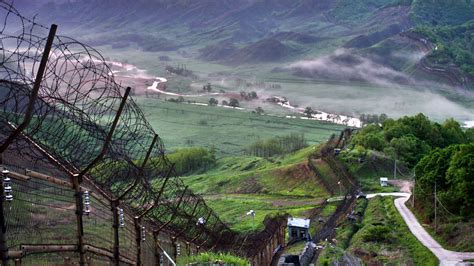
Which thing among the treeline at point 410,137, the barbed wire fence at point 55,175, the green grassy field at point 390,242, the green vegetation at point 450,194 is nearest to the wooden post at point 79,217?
the barbed wire fence at point 55,175

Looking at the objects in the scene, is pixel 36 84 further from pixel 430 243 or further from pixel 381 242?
pixel 430 243

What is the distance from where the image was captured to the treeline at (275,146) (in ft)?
280

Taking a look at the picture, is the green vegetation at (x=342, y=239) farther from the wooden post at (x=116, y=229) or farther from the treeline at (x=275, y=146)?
the treeline at (x=275, y=146)

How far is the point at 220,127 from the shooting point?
10862 cm

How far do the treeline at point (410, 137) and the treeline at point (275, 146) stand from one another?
2319 cm

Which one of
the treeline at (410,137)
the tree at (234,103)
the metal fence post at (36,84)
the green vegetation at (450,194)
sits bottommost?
the green vegetation at (450,194)

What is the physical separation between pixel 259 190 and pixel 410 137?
13883 mm

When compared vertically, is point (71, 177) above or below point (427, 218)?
above

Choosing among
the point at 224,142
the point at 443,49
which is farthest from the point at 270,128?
the point at 443,49

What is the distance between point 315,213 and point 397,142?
16.3 meters

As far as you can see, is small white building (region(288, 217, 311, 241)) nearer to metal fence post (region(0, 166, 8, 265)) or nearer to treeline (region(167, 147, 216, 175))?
metal fence post (region(0, 166, 8, 265))

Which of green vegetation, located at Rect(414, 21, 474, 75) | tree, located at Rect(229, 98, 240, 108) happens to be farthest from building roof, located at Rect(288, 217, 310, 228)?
green vegetation, located at Rect(414, 21, 474, 75)

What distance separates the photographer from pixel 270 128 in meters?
108

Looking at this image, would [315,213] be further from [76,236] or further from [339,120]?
[339,120]
